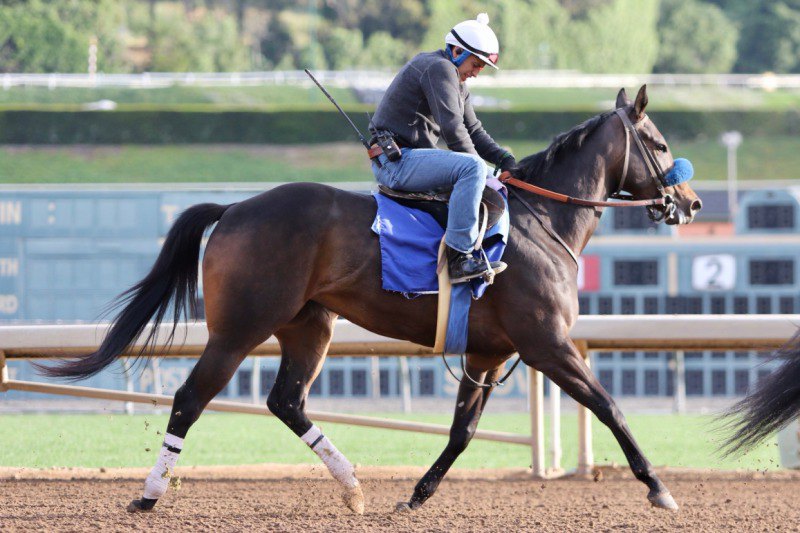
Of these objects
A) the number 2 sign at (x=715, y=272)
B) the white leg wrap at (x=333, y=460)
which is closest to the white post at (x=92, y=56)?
the number 2 sign at (x=715, y=272)

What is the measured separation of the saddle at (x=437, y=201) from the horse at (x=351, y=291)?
0.11 m

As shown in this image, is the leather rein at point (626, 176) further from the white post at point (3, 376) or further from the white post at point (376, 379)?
the white post at point (376, 379)

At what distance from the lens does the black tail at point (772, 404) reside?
4062 mm

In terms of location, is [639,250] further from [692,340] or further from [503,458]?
[692,340]

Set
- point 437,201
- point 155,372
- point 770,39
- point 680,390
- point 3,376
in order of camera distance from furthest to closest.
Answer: point 770,39
point 680,390
point 155,372
point 3,376
point 437,201

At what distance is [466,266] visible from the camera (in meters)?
4.45

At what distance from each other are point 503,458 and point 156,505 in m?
2.99

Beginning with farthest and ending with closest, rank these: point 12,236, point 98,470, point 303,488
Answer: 1. point 12,236
2. point 98,470
3. point 303,488

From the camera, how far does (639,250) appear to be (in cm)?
1174

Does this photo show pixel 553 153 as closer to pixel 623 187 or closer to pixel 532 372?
pixel 623 187

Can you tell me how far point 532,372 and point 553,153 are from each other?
4.61 feet

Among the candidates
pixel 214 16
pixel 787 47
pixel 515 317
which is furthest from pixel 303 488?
pixel 787 47

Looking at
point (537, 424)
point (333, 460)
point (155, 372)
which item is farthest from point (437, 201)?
point (155, 372)

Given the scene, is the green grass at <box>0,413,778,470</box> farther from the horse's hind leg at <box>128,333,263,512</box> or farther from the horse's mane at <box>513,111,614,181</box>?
the horse's mane at <box>513,111,614,181</box>
